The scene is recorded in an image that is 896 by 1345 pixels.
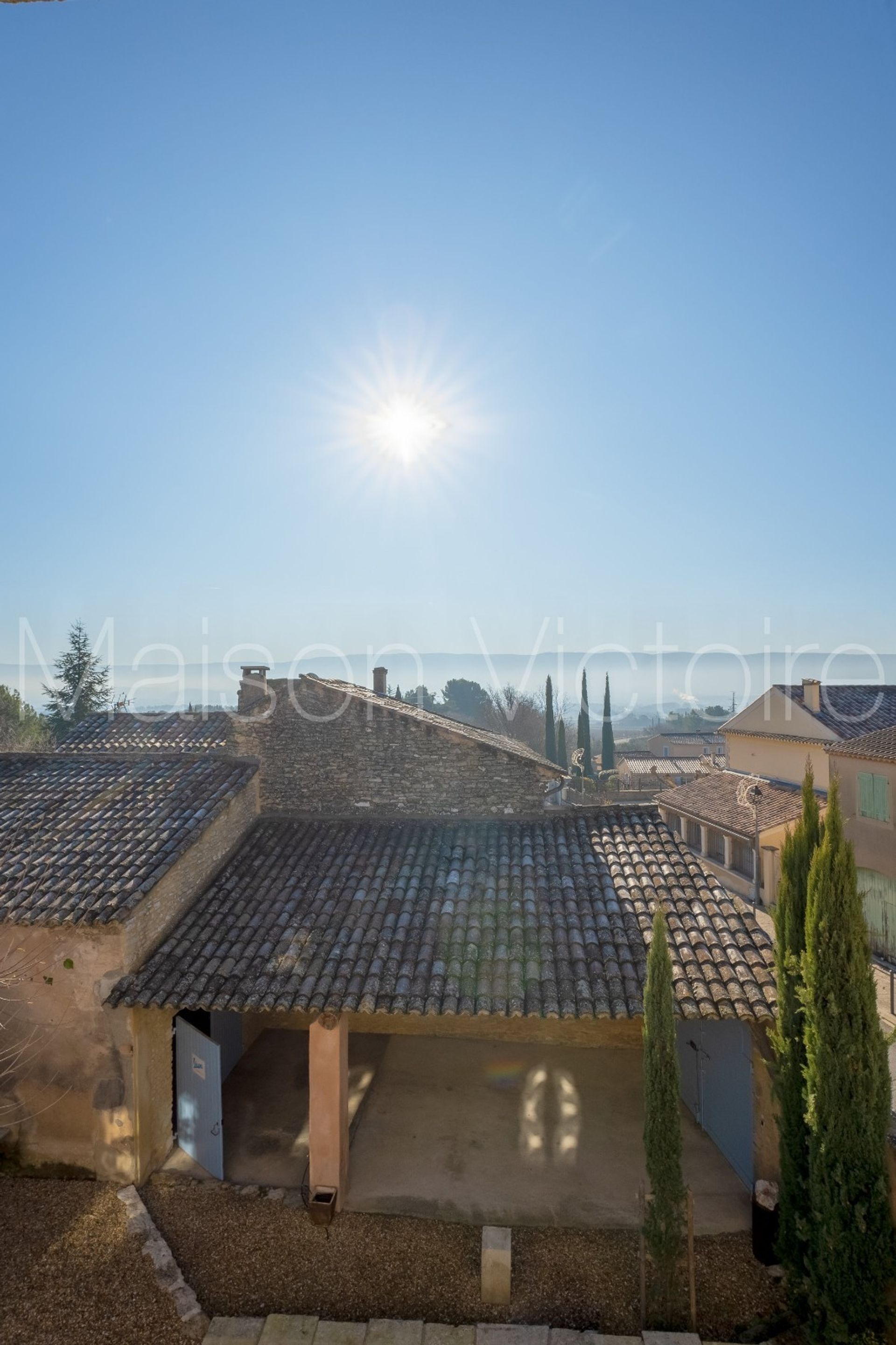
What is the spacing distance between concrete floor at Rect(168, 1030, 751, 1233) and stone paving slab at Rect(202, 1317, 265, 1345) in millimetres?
2002

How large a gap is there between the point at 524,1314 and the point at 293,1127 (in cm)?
472

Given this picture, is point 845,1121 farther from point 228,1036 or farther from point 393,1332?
point 228,1036

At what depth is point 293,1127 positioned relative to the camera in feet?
34.7

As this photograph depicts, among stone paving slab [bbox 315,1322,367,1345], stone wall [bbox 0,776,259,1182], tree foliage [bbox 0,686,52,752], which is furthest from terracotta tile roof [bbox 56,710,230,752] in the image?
tree foliage [bbox 0,686,52,752]

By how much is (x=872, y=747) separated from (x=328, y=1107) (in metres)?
20.6

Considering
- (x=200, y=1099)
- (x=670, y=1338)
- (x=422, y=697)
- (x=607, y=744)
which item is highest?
(x=422, y=697)

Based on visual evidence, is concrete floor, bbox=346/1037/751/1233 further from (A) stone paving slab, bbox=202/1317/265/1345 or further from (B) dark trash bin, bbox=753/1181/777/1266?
(A) stone paving slab, bbox=202/1317/265/1345

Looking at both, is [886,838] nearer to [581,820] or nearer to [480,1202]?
[581,820]

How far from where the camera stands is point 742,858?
2811cm

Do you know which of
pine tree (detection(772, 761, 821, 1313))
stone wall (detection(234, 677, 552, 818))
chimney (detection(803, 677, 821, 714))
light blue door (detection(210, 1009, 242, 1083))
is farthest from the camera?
chimney (detection(803, 677, 821, 714))

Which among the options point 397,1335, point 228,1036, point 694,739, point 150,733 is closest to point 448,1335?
point 397,1335

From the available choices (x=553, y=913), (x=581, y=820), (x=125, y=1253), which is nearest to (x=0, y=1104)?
(x=125, y=1253)

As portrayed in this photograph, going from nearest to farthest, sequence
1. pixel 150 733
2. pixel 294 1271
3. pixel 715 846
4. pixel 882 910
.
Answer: pixel 294 1271
pixel 882 910
pixel 150 733
pixel 715 846

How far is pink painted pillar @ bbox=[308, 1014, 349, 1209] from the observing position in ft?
28.4
